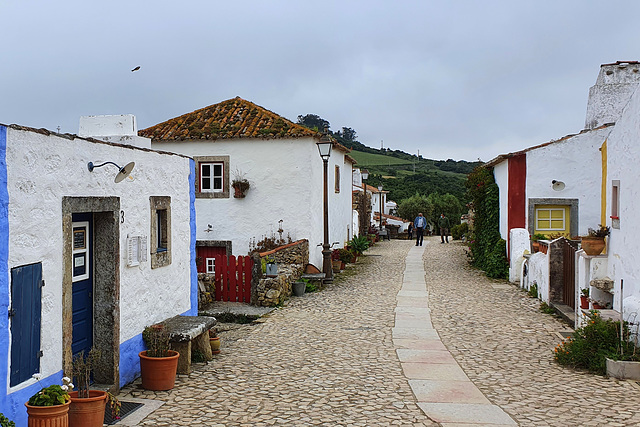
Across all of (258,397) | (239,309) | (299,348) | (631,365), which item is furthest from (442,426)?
(239,309)

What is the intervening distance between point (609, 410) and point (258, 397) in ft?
12.6

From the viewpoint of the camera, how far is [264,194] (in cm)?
1733

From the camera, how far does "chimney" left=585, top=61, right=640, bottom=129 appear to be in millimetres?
16906

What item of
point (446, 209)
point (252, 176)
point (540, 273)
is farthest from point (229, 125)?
point (446, 209)

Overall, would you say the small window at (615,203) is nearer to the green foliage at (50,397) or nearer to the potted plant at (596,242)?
the potted plant at (596,242)

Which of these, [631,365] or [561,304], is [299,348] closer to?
[631,365]

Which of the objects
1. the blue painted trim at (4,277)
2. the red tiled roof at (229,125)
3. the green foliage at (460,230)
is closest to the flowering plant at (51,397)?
the blue painted trim at (4,277)

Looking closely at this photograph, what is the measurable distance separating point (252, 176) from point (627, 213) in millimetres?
11045

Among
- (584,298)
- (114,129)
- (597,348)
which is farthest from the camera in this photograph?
(584,298)

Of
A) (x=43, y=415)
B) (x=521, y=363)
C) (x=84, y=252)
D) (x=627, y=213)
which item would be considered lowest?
(x=521, y=363)

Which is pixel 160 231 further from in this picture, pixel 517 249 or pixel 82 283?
pixel 517 249

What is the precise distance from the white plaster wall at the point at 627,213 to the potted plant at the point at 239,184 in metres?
10.4

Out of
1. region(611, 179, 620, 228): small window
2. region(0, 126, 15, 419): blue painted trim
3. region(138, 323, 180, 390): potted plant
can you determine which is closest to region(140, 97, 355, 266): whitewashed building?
region(611, 179, 620, 228): small window

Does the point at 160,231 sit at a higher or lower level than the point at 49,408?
higher
